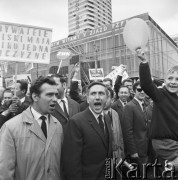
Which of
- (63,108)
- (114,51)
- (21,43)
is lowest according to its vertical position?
(63,108)

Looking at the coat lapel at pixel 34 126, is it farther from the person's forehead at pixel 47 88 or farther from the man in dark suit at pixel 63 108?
the man in dark suit at pixel 63 108

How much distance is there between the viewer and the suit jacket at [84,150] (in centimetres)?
280

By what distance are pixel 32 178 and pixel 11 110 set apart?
1571mm

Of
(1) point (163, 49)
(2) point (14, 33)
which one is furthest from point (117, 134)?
(1) point (163, 49)

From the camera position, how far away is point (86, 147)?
2.92 m

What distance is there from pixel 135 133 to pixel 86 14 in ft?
333

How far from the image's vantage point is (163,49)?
139 ft

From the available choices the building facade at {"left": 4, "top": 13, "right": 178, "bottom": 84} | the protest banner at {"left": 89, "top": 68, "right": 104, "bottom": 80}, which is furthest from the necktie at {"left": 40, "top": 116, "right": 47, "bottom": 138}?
the building facade at {"left": 4, "top": 13, "right": 178, "bottom": 84}

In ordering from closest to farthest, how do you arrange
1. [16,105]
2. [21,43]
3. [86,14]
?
[16,105], [21,43], [86,14]

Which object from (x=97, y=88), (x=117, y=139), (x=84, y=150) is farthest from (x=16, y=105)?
(x=117, y=139)

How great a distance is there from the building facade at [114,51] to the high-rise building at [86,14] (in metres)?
56.9

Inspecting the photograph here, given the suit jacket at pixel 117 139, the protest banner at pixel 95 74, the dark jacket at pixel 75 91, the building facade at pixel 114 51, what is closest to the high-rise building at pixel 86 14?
the building facade at pixel 114 51

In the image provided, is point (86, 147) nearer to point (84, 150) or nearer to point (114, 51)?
point (84, 150)

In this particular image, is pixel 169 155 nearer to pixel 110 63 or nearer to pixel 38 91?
pixel 38 91
